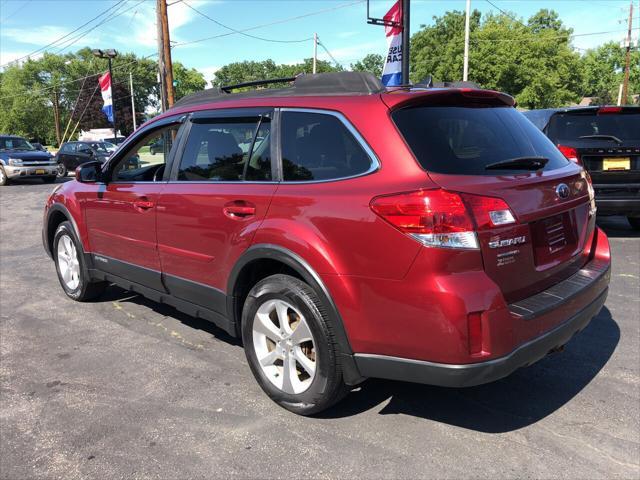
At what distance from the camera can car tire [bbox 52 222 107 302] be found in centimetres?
499

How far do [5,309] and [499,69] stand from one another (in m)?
47.0

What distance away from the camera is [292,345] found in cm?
295

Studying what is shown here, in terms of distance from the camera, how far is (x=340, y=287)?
2588 millimetres

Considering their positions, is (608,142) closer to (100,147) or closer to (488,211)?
(488,211)

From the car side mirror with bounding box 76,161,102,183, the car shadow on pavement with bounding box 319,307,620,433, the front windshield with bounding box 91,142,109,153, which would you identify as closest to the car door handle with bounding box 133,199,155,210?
the car side mirror with bounding box 76,161,102,183

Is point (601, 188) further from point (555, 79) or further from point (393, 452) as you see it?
point (555, 79)

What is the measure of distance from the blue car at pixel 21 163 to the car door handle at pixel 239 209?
739 inches

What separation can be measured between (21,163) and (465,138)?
20074mm

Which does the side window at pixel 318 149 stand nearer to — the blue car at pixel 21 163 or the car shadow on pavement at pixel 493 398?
the car shadow on pavement at pixel 493 398

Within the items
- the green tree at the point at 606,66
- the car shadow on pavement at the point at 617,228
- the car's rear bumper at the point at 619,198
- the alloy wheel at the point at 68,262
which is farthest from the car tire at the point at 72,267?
the green tree at the point at 606,66

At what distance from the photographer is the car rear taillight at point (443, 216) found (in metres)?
2.30

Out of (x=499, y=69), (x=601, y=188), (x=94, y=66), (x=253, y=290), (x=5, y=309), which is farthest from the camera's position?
(x=94, y=66)

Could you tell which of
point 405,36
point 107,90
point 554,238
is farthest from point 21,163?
point 554,238

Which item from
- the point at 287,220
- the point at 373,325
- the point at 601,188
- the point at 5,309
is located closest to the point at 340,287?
the point at 373,325
